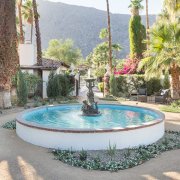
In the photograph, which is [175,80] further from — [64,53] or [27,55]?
[64,53]

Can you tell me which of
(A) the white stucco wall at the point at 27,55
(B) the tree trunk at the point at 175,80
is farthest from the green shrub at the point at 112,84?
(A) the white stucco wall at the point at 27,55

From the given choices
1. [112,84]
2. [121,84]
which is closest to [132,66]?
[121,84]

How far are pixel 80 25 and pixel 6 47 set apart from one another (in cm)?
8974

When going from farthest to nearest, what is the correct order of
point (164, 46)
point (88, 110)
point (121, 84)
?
1. point (121, 84)
2. point (164, 46)
3. point (88, 110)

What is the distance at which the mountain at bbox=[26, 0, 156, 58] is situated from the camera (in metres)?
85.6

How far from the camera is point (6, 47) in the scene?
10891 mm

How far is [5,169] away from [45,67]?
1272cm

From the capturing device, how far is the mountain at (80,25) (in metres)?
85.6

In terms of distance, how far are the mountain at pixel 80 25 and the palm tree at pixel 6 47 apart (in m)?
67.4

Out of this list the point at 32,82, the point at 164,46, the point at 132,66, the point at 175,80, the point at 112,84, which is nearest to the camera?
the point at 164,46

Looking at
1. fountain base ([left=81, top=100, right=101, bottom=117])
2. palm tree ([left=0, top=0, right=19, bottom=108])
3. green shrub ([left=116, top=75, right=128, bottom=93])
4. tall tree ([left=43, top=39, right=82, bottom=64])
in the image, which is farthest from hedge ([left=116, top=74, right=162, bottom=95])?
tall tree ([left=43, top=39, right=82, bottom=64])

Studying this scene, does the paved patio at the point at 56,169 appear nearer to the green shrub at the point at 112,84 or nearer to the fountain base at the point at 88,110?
the fountain base at the point at 88,110

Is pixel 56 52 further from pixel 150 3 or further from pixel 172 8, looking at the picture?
pixel 172 8

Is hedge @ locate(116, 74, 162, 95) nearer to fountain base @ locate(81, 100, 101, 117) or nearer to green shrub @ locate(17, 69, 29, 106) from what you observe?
green shrub @ locate(17, 69, 29, 106)
